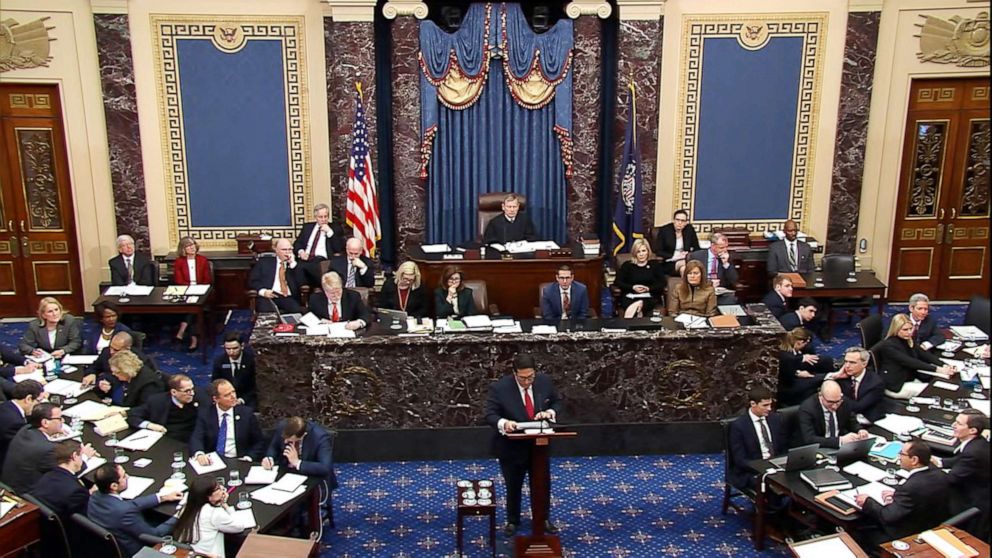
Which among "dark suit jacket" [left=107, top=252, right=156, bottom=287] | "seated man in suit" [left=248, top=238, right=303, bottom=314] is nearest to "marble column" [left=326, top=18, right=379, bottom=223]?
"seated man in suit" [left=248, top=238, right=303, bottom=314]

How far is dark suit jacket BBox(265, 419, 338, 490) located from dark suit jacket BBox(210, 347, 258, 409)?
154 cm

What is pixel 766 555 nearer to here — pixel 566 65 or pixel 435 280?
pixel 435 280

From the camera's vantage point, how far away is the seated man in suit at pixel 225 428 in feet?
24.3

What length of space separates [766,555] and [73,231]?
9.29 m

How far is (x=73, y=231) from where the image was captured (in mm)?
12258

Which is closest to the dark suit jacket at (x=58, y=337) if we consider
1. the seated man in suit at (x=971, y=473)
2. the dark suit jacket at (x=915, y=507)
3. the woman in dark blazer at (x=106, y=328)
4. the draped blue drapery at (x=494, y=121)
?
the woman in dark blazer at (x=106, y=328)

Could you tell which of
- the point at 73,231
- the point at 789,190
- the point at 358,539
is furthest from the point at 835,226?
the point at 73,231

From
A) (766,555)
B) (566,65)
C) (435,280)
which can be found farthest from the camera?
(566,65)

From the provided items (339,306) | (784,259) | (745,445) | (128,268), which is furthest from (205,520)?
(784,259)

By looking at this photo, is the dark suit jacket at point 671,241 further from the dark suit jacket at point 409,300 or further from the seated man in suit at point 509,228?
the dark suit jacket at point 409,300

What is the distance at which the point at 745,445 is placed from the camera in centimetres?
746

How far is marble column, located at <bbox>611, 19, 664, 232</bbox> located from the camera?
1211 cm

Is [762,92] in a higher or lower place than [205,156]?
higher

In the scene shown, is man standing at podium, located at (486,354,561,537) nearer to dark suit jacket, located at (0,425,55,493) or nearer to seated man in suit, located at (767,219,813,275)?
dark suit jacket, located at (0,425,55,493)
